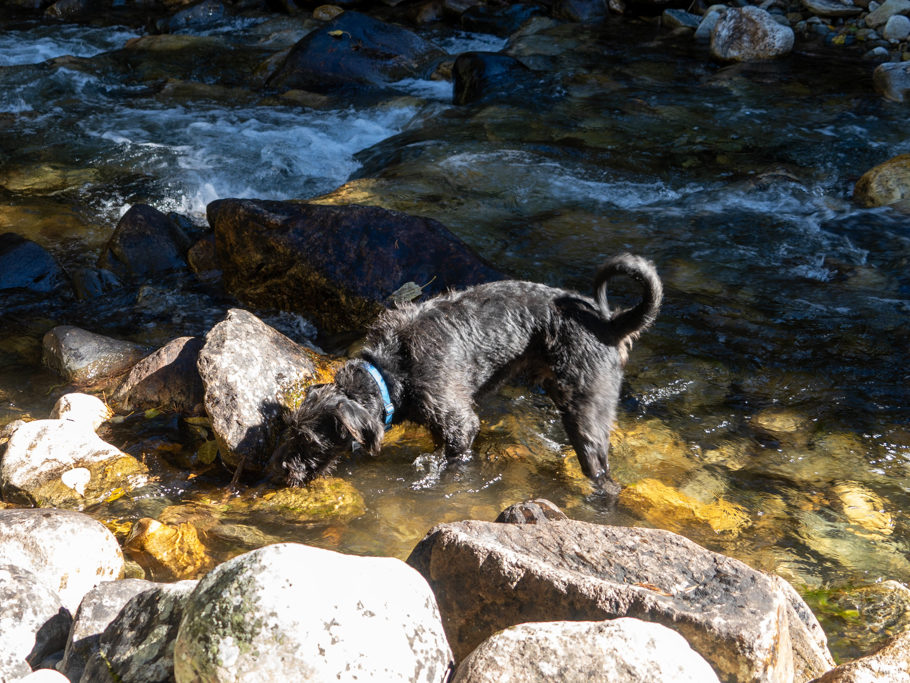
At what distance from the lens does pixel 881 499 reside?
4.59 metres

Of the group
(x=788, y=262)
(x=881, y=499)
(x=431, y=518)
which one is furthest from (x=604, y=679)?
(x=788, y=262)

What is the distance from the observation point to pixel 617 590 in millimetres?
2885

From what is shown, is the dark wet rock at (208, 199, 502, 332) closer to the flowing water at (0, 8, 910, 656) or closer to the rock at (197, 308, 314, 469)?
the flowing water at (0, 8, 910, 656)

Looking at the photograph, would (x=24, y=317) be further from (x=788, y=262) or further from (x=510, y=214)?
(x=788, y=262)

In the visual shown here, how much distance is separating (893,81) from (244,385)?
10004 millimetres

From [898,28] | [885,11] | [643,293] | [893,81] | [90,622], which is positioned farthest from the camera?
[885,11]

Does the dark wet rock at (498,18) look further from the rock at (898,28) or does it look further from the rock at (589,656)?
the rock at (589,656)

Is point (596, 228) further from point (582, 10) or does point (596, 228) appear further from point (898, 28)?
point (582, 10)

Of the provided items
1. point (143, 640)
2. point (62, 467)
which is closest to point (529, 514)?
point (143, 640)

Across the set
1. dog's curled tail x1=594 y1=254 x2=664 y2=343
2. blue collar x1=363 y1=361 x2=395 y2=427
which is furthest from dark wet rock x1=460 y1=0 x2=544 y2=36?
blue collar x1=363 y1=361 x2=395 y2=427

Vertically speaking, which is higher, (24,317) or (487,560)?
(487,560)

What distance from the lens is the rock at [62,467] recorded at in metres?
4.41

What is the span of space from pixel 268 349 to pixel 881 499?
3839 millimetres

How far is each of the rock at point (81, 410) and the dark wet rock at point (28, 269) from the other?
7.14 ft
